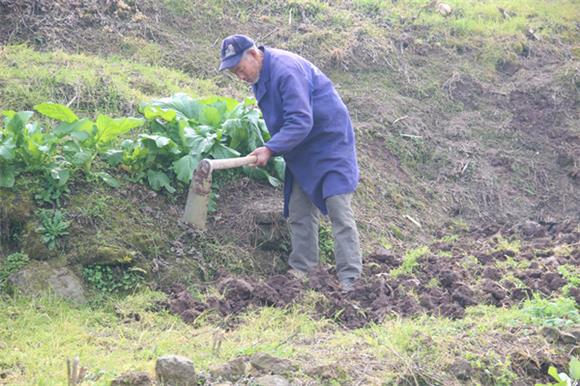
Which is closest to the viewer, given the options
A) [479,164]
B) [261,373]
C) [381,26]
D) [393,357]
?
[261,373]

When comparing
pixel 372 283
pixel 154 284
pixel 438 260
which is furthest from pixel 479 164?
pixel 154 284

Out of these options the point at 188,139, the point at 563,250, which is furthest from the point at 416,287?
the point at 188,139

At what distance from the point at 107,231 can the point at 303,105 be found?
1519mm

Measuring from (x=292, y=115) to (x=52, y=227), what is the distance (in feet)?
5.54

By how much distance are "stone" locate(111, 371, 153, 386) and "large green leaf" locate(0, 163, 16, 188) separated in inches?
89.1

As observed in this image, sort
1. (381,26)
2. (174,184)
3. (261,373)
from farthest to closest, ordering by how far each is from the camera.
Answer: (381,26) → (174,184) → (261,373)

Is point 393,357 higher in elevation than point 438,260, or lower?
higher

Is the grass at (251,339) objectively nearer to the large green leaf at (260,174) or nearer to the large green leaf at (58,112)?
the large green leaf at (58,112)

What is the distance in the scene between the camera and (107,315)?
5406 millimetres

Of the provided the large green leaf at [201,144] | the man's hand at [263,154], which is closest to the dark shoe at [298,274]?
the man's hand at [263,154]

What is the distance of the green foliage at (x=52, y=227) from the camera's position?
5734 millimetres

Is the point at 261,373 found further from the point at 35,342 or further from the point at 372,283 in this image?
the point at 372,283

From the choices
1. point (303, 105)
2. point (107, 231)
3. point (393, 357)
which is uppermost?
point (303, 105)

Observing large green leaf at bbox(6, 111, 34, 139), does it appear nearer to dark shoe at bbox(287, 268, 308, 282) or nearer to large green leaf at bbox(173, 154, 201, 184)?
large green leaf at bbox(173, 154, 201, 184)
